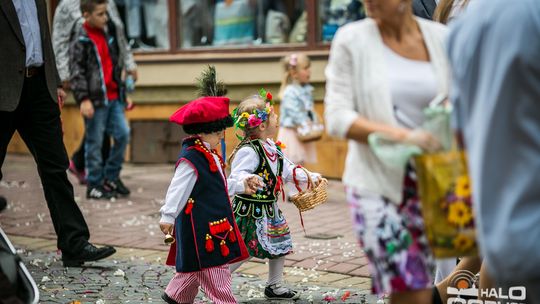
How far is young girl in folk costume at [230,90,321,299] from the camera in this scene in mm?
5863

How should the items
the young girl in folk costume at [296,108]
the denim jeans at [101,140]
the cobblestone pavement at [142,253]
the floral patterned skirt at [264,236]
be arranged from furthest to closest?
the denim jeans at [101,140] < the young girl in folk costume at [296,108] < the cobblestone pavement at [142,253] < the floral patterned skirt at [264,236]

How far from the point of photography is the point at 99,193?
1005 cm

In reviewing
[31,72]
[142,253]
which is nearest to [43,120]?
[31,72]

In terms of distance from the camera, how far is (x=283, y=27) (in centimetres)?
1189

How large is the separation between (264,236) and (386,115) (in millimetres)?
2348

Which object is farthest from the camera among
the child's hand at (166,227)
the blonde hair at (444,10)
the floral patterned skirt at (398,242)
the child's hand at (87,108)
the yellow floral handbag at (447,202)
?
the child's hand at (87,108)

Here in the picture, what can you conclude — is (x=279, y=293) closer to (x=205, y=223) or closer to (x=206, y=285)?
(x=206, y=285)

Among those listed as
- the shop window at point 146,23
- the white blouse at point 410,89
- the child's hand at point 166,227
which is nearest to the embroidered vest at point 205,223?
the child's hand at point 166,227

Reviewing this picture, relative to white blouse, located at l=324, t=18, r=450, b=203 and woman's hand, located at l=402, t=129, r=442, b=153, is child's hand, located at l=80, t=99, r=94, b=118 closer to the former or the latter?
white blouse, located at l=324, t=18, r=450, b=203

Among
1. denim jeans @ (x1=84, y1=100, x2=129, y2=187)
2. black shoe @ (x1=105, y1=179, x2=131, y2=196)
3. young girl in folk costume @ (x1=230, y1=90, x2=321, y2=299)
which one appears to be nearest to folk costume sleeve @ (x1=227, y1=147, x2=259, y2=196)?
young girl in folk costume @ (x1=230, y1=90, x2=321, y2=299)

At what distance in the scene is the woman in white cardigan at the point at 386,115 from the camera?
363cm

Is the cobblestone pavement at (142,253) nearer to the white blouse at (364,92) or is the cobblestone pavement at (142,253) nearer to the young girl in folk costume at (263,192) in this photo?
the young girl in folk costume at (263,192)

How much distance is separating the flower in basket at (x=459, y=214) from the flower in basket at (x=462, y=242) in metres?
0.04

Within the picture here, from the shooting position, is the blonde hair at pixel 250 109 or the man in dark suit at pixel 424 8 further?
the blonde hair at pixel 250 109
